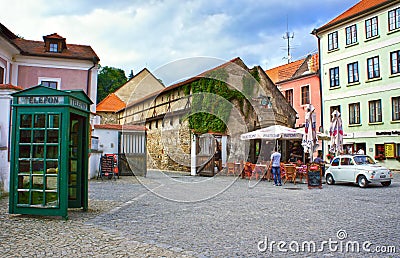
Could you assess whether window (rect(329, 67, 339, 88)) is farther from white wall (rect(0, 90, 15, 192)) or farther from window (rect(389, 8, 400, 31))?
white wall (rect(0, 90, 15, 192))

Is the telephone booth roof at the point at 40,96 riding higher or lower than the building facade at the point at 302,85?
lower

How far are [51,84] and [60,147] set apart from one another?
17.0 metres

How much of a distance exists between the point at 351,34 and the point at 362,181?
16.3 metres

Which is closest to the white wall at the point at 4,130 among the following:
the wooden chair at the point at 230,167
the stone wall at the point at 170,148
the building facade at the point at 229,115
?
the wooden chair at the point at 230,167

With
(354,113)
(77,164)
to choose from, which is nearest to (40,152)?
(77,164)

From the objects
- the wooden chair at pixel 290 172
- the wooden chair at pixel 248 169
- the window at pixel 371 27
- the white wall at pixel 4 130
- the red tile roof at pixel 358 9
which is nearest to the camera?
the white wall at pixel 4 130

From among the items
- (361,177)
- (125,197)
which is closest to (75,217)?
(125,197)

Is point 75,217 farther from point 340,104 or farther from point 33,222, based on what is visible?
point 340,104

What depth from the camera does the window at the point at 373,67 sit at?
81.2ft

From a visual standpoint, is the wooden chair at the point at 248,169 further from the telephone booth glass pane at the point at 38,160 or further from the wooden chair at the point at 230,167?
the telephone booth glass pane at the point at 38,160

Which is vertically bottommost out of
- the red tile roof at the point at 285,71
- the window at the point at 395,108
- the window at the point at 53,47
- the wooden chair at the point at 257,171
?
the wooden chair at the point at 257,171

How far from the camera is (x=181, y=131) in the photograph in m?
24.4

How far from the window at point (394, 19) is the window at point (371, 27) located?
1170 mm

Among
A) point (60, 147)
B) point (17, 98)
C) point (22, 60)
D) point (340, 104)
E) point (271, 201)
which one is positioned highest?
point (22, 60)
